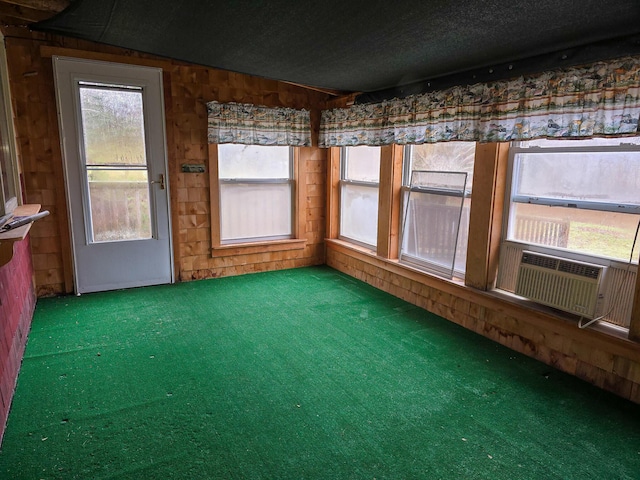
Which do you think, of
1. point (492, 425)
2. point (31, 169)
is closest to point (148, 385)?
point (492, 425)

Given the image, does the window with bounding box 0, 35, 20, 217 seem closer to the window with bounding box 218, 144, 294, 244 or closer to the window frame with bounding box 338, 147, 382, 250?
the window with bounding box 218, 144, 294, 244

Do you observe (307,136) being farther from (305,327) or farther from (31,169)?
(31,169)

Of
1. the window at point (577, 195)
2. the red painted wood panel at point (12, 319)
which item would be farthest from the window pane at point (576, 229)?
the red painted wood panel at point (12, 319)

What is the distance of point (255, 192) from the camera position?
5070mm

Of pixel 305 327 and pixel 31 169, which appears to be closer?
pixel 305 327

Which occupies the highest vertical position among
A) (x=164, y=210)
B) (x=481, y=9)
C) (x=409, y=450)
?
(x=481, y=9)

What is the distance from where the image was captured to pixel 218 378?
269 cm

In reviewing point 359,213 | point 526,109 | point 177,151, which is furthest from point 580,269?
point 177,151

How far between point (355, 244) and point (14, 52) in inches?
152

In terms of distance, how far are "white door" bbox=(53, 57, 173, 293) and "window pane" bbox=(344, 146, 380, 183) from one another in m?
2.14

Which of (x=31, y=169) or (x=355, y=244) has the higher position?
(x=31, y=169)

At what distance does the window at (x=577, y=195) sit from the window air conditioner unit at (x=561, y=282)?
122 mm

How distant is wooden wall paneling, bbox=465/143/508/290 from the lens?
10.3 ft

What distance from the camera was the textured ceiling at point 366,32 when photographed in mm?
1997
